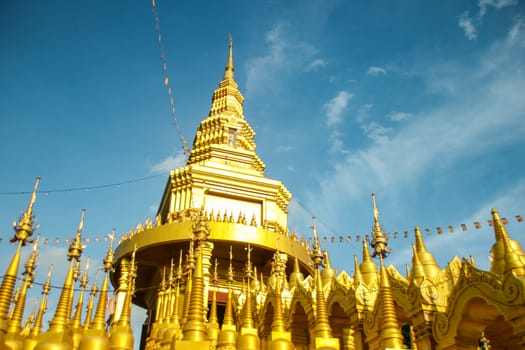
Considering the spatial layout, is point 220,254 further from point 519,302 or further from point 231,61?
point 231,61

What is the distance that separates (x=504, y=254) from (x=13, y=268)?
35.4 feet

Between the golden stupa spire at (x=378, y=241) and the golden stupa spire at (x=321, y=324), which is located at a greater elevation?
the golden stupa spire at (x=378, y=241)

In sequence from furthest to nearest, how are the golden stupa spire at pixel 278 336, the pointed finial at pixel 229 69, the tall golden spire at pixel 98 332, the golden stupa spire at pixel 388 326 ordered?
the pointed finial at pixel 229 69 → the golden stupa spire at pixel 388 326 → the golden stupa spire at pixel 278 336 → the tall golden spire at pixel 98 332

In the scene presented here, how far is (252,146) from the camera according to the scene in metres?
43.3

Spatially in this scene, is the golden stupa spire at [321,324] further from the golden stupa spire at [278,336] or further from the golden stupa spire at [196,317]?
the golden stupa spire at [196,317]

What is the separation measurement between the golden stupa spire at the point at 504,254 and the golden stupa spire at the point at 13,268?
1023 cm

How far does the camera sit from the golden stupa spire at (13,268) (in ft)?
30.5

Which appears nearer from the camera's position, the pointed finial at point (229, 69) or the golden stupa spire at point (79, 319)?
the golden stupa spire at point (79, 319)

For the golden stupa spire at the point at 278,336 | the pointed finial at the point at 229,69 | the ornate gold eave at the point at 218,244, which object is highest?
the pointed finial at the point at 229,69

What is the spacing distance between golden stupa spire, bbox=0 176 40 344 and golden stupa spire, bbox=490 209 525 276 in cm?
1023

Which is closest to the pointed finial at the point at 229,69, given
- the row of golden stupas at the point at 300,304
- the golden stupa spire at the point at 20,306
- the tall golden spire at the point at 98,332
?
the row of golden stupas at the point at 300,304

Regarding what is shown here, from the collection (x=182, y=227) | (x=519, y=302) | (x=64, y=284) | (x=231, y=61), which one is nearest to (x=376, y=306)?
(x=519, y=302)

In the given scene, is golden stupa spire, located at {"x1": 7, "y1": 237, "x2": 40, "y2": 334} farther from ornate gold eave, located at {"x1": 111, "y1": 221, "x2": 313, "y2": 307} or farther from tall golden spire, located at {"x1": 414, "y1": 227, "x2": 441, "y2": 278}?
tall golden spire, located at {"x1": 414, "y1": 227, "x2": 441, "y2": 278}

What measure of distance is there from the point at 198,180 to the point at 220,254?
18.3 feet
